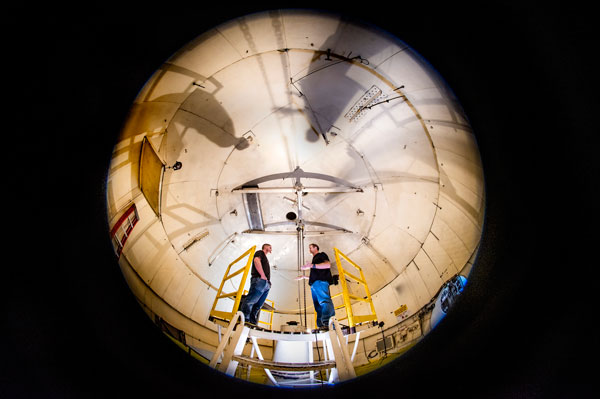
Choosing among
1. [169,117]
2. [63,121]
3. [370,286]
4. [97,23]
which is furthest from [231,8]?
[370,286]

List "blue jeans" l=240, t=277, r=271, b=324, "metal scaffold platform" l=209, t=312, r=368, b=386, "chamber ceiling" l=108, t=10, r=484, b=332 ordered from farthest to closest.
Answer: "blue jeans" l=240, t=277, r=271, b=324 < "metal scaffold platform" l=209, t=312, r=368, b=386 < "chamber ceiling" l=108, t=10, r=484, b=332

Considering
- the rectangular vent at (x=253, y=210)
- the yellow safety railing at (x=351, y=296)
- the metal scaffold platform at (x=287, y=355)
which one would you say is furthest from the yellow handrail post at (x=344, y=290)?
the rectangular vent at (x=253, y=210)

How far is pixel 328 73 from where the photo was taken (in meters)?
1.60

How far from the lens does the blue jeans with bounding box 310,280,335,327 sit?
2.02 metres

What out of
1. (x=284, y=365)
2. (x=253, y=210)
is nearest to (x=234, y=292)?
(x=253, y=210)

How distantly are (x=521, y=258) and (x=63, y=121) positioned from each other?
5.92 ft

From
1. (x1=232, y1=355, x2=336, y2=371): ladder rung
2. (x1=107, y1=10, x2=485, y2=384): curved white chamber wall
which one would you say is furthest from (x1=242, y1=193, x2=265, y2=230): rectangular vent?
(x1=232, y1=355, x2=336, y2=371): ladder rung

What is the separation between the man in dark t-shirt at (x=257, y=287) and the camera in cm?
194

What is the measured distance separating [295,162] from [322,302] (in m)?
1.02

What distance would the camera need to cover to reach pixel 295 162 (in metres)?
2.13

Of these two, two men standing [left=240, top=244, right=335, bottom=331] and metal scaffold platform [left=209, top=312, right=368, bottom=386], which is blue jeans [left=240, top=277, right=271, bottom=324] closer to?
two men standing [left=240, top=244, right=335, bottom=331]

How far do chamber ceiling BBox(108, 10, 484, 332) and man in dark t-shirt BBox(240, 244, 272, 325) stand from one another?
0.31 ft

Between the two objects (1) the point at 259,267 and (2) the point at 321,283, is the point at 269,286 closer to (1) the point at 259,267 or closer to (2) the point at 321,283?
(1) the point at 259,267

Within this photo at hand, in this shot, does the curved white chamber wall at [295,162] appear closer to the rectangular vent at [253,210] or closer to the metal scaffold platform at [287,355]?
the rectangular vent at [253,210]
